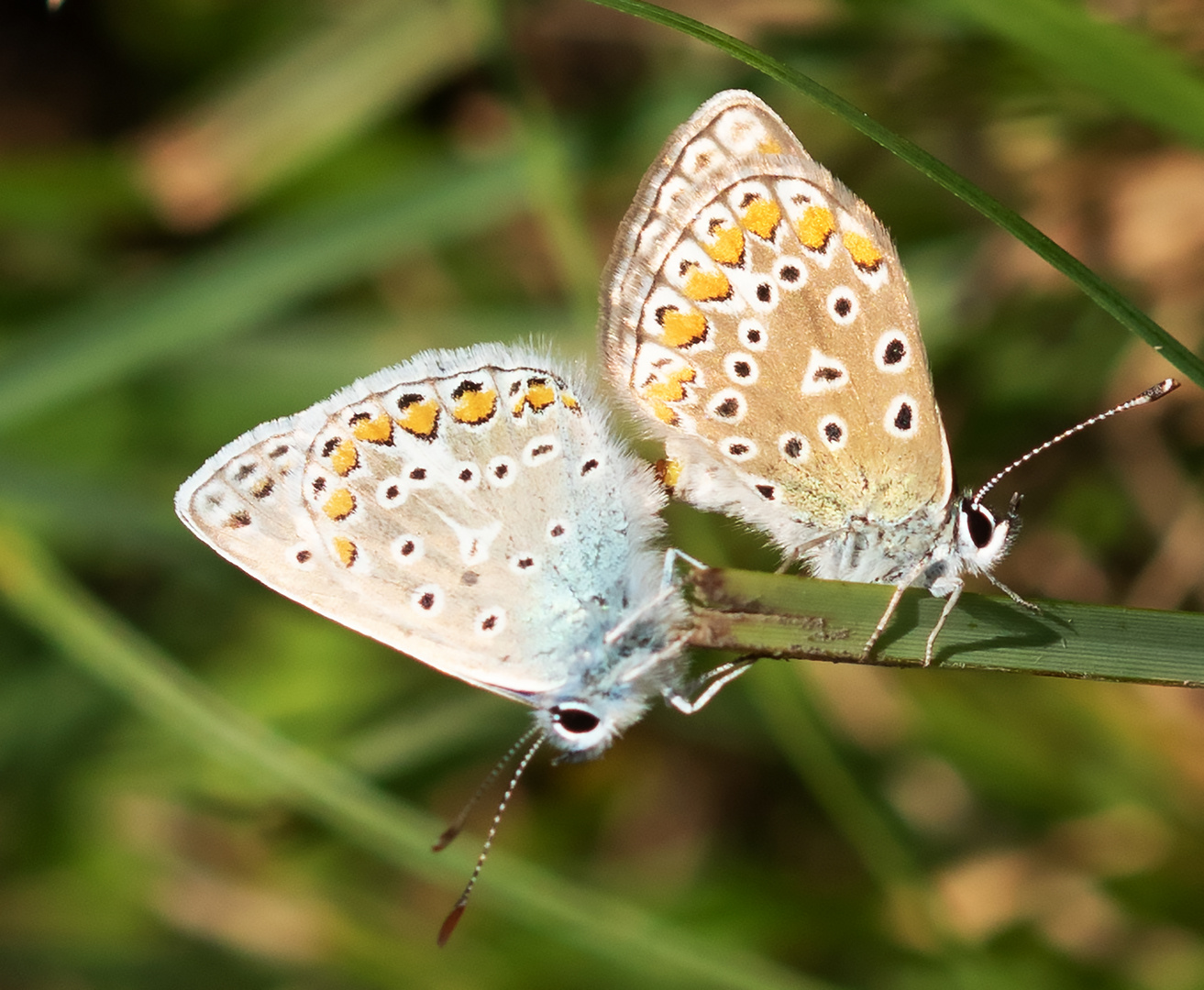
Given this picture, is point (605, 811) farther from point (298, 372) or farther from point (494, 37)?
point (494, 37)

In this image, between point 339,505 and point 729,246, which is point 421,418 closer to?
point 339,505

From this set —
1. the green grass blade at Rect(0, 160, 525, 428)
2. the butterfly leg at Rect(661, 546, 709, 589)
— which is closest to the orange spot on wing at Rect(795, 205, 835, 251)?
the butterfly leg at Rect(661, 546, 709, 589)

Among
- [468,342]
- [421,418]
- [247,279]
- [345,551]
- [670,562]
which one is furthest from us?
[468,342]

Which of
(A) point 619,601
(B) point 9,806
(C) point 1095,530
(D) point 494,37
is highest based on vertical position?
(D) point 494,37

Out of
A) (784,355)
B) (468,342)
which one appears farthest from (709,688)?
(468,342)

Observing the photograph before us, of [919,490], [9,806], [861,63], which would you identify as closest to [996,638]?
[919,490]
